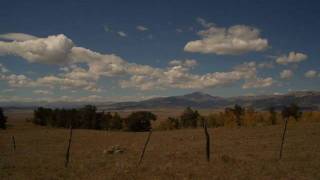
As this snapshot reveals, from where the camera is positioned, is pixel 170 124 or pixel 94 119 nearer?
pixel 94 119

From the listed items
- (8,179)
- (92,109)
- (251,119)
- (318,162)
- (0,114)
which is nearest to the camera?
(8,179)

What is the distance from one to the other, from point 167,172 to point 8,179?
7.98 metres

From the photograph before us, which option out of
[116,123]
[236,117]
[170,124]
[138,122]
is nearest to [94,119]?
[116,123]

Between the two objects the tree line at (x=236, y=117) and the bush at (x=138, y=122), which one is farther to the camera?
the bush at (x=138, y=122)

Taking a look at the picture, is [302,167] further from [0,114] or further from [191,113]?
[191,113]

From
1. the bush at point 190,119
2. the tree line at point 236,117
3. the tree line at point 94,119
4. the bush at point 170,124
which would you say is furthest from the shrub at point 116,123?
the bush at point 190,119

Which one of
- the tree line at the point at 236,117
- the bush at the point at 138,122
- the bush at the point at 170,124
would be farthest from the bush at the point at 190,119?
the bush at the point at 138,122

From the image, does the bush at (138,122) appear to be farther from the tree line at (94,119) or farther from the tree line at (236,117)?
the tree line at (236,117)

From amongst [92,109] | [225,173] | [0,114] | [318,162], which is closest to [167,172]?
[225,173]

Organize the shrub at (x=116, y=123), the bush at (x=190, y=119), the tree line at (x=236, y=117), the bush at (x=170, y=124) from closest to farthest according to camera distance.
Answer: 1. the tree line at (x=236, y=117)
2. the shrub at (x=116, y=123)
3. the bush at (x=170, y=124)
4. the bush at (x=190, y=119)

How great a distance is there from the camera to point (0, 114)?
12125 cm

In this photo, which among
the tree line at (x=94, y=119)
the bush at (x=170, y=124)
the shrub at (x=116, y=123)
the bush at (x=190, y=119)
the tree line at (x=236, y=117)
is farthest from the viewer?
the bush at (x=190, y=119)

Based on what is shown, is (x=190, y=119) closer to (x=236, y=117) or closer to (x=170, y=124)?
Answer: (x=170, y=124)

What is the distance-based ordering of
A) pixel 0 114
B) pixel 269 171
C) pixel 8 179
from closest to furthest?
pixel 8 179, pixel 269 171, pixel 0 114
